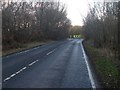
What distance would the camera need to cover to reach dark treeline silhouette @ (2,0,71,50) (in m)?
37.8

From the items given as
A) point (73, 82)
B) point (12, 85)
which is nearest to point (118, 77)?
point (73, 82)

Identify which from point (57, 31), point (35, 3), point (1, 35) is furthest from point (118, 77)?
point (57, 31)

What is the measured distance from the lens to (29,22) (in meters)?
58.3

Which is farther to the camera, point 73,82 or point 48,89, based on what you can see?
point 73,82

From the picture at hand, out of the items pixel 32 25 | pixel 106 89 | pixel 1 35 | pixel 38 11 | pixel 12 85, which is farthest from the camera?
pixel 38 11

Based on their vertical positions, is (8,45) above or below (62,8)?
below

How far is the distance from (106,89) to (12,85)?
3.38 metres

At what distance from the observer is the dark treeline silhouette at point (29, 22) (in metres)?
37.8

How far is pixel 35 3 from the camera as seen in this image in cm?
6938

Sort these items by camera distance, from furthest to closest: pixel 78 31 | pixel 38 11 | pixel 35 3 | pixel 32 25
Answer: pixel 78 31, pixel 38 11, pixel 35 3, pixel 32 25

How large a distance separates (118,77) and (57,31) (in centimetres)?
8292

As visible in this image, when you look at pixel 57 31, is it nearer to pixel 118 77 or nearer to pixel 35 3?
pixel 35 3

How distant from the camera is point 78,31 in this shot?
6693 inches

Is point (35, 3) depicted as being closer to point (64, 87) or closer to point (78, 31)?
point (64, 87)
